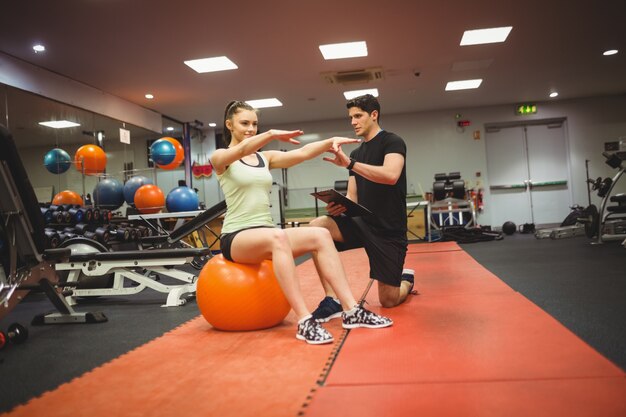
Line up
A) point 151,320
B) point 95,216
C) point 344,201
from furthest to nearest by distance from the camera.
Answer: point 95,216 → point 151,320 → point 344,201

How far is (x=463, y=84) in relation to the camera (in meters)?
8.74

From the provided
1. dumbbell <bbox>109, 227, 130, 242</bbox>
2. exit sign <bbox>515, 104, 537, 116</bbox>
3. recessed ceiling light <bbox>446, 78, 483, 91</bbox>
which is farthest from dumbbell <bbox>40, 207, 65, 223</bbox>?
exit sign <bbox>515, 104, 537, 116</bbox>

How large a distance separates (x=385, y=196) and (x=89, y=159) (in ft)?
18.3

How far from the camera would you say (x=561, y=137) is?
11.0m

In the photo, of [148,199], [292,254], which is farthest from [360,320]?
[148,199]

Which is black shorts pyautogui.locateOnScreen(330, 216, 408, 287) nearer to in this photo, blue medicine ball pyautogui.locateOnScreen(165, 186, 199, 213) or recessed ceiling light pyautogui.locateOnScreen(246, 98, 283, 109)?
blue medicine ball pyautogui.locateOnScreen(165, 186, 199, 213)

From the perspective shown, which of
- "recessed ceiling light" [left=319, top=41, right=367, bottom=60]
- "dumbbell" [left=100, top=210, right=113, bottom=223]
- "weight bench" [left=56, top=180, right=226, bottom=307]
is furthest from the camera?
"recessed ceiling light" [left=319, top=41, right=367, bottom=60]

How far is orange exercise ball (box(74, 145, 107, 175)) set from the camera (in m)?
6.75

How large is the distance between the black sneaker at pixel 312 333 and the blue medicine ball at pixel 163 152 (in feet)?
17.0

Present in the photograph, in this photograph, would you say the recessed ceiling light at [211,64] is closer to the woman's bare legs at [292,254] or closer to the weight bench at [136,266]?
the weight bench at [136,266]

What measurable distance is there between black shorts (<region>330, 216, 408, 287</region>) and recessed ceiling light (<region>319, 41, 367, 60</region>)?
14.2 ft

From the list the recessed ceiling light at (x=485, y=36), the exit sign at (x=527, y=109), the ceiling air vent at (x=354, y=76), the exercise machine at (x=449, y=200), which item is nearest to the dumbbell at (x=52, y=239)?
the ceiling air vent at (x=354, y=76)

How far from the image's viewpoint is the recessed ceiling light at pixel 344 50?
635 centimetres

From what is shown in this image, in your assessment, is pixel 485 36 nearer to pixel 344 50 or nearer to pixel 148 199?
pixel 344 50
